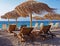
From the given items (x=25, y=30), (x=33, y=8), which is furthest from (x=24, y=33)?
(x=33, y=8)

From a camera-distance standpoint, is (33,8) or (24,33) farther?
(33,8)

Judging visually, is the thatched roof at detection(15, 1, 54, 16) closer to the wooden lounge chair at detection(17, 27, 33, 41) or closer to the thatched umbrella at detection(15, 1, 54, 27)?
the thatched umbrella at detection(15, 1, 54, 27)

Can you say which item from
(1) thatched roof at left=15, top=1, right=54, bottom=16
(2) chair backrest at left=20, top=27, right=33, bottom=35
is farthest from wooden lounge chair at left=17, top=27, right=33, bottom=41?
(1) thatched roof at left=15, top=1, right=54, bottom=16

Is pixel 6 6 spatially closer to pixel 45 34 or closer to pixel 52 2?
pixel 52 2

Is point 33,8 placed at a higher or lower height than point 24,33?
higher

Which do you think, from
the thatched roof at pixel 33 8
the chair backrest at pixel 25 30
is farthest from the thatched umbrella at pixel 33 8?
the chair backrest at pixel 25 30

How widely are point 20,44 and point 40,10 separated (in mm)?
2763

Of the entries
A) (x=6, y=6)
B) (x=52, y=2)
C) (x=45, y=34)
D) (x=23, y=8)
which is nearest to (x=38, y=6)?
(x=23, y=8)

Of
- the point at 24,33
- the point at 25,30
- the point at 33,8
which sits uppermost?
the point at 33,8

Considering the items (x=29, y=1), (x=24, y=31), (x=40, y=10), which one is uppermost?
(x=29, y=1)

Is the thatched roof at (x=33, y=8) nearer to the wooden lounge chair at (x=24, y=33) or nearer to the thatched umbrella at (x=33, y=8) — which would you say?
the thatched umbrella at (x=33, y=8)

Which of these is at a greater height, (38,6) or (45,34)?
(38,6)

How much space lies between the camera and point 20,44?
5230 millimetres

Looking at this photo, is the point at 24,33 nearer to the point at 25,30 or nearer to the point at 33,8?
the point at 25,30
